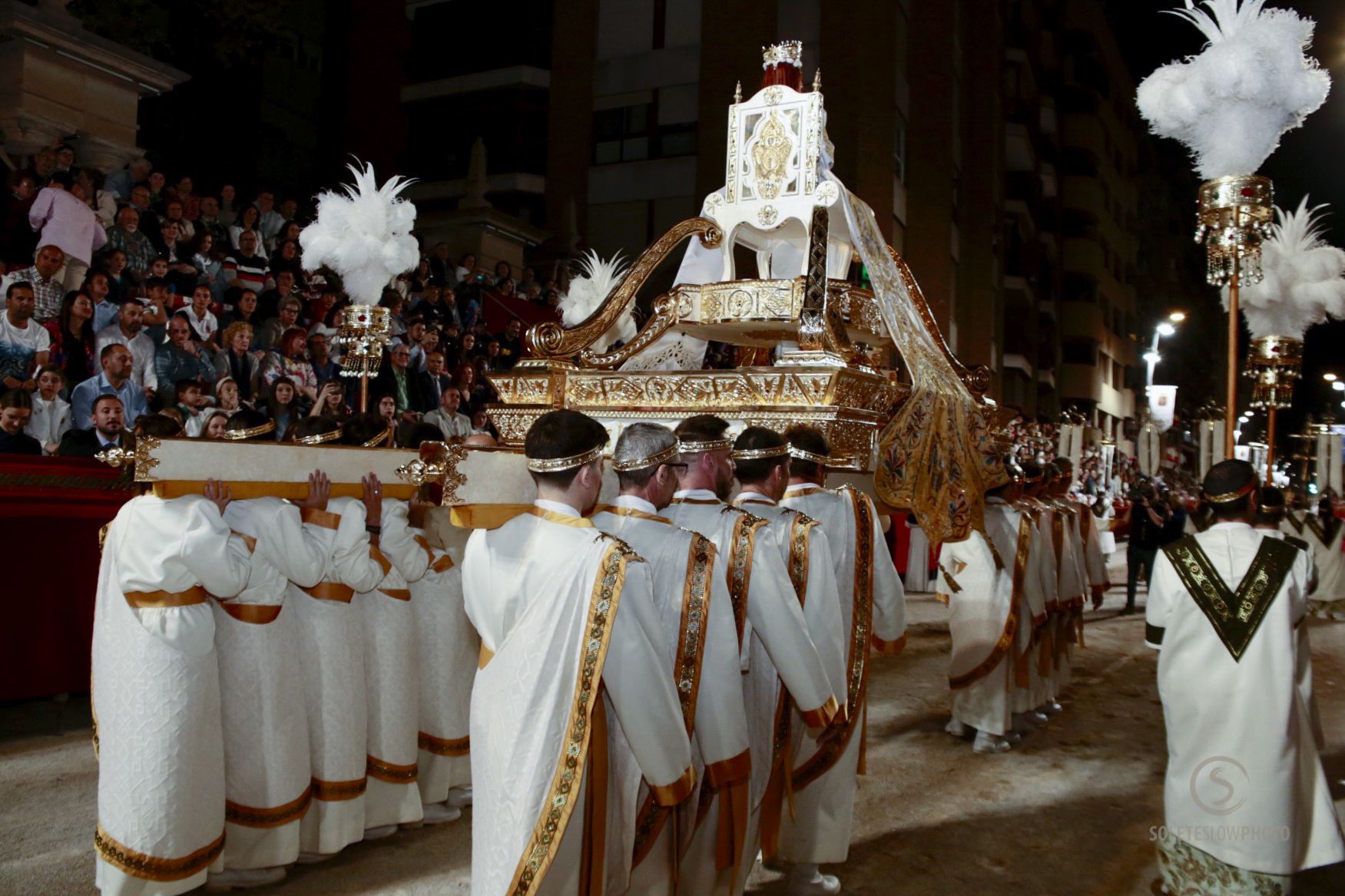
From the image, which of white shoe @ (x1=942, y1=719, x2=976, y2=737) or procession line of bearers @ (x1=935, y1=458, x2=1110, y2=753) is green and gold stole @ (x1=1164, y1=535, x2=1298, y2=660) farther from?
white shoe @ (x1=942, y1=719, x2=976, y2=737)

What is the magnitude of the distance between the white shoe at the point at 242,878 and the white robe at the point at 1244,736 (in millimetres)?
3043

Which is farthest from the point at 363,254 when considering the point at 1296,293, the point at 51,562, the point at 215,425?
the point at 1296,293

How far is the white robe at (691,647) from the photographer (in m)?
2.80

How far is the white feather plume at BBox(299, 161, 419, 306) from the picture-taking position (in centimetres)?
525

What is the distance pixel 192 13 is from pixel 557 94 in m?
7.26

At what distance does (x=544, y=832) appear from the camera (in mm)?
2396

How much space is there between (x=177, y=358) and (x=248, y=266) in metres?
1.93

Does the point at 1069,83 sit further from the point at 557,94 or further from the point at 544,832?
the point at 544,832

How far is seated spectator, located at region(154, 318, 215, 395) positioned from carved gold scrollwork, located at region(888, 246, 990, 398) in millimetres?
4551

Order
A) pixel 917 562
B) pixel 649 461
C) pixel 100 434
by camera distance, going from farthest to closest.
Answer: pixel 917 562, pixel 100 434, pixel 649 461

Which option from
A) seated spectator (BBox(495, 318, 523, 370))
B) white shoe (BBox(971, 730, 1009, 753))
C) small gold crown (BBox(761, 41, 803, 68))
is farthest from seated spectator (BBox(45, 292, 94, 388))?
white shoe (BBox(971, 730, 1009, 753))

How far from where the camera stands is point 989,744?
5512 millimetres

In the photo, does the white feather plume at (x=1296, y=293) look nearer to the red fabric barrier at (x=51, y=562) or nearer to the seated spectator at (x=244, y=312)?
the red fabric barrier at (x=51, y=562)

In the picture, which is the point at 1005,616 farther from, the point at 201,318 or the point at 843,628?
the point at 201,318
